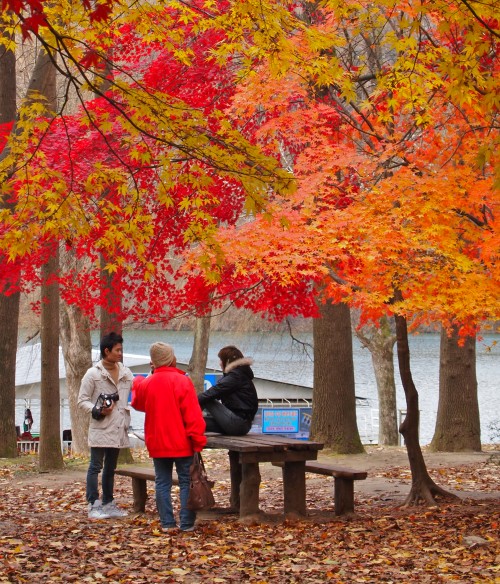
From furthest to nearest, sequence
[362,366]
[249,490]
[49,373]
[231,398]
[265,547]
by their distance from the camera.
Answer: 1. [362,366]
2. [49,373]
3. [231,398]
4. [249,490]
5. [265,547]

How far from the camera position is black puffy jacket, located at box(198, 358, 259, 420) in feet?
26.9

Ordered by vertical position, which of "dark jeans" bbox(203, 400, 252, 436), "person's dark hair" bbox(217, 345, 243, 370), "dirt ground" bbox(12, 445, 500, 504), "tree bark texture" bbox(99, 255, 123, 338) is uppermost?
"tree bark texture" bbox(99, 255, 123, 338)

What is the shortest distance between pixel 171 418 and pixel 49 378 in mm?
6852

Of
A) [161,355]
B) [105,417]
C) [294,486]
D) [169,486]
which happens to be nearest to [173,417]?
[161,355]

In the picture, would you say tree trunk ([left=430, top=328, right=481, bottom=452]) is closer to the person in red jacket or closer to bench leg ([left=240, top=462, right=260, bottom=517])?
bench leg ([left=240, top=462, right=260, bottom=517])

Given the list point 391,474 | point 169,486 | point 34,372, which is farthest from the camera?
point 34,372

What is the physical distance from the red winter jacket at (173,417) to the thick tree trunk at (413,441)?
2.79 metres

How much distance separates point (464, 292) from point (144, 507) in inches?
158

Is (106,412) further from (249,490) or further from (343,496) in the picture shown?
(343,496)

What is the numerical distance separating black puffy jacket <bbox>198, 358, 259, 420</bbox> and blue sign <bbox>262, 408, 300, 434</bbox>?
15.2 meters

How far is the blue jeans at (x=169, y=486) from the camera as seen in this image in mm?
7668

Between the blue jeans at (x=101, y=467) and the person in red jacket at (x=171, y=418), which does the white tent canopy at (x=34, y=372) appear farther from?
the person in red jacket at (x=171, y=418)

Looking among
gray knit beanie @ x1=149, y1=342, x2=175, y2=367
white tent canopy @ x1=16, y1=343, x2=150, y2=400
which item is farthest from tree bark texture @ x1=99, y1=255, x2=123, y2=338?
white tent canopy @ x1=16, y1=343, x2=150, y2=400

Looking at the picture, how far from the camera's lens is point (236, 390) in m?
8.27
